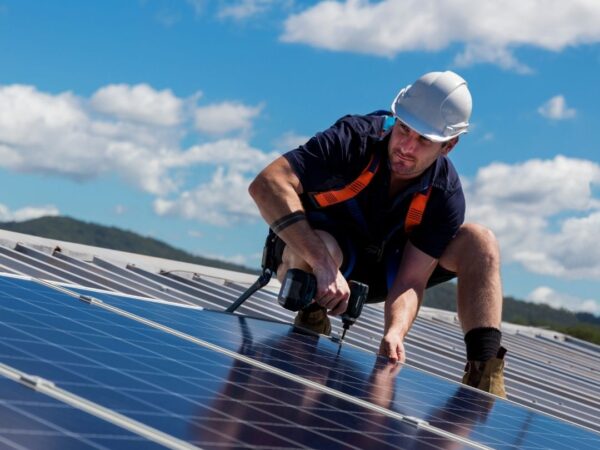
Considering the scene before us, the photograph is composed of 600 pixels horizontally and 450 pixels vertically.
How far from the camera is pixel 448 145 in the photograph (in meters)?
7.64

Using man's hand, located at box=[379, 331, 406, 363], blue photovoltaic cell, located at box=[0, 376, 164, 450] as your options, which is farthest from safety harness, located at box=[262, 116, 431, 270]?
blue photovoltaic cell, located at box=[0, 376, 164, 450]

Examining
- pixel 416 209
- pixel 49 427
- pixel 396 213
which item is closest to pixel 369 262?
pixel 396 213

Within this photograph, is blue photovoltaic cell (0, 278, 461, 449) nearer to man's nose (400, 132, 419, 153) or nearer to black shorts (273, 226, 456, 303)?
man's nose (400, 132, 419, 153)

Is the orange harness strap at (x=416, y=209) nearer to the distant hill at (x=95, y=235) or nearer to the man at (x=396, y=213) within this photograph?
the man at (x=396, y=213)

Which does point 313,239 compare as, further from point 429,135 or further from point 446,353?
point 446,353

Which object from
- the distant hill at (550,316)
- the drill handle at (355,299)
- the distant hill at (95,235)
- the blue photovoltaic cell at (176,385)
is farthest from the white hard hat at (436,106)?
the distant hill at (95,235)

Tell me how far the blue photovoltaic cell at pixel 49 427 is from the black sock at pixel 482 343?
5007 millimetres

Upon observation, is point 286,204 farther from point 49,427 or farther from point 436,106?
point 49,427

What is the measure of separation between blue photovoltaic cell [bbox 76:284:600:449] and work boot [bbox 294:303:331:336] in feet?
2.67

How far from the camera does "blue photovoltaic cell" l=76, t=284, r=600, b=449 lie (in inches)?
200

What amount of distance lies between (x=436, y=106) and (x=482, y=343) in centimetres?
160

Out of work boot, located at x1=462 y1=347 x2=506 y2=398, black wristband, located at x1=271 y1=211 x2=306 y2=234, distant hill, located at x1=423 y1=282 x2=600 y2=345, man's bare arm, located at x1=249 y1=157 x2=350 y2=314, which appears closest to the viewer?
man's bare arm, located at x1=249 y1=157 x2=350 y2=314

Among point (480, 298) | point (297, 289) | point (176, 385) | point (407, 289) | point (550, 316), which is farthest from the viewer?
point (550, 316)

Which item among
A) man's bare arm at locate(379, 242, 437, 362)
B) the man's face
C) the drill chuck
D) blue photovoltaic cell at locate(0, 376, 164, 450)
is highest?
the man's face
